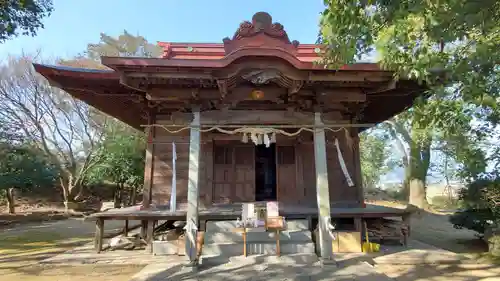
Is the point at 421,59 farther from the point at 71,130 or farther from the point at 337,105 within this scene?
the point at 71,130

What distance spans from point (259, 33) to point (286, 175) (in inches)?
161

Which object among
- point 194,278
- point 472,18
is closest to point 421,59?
point 472,18

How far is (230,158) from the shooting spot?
346 inches

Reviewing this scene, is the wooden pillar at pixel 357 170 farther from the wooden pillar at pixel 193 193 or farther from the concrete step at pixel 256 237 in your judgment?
the wooden pillar at pixel 193 193

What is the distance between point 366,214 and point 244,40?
16.0 feet

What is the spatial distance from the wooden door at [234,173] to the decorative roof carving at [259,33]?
3313mm

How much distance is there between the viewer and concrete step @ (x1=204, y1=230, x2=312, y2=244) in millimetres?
6512

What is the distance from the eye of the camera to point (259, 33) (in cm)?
621

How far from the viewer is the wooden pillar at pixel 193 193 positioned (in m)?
5.74

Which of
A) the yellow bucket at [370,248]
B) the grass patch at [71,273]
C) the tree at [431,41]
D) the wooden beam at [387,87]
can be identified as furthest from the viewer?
the yellow bucket at [370,248]

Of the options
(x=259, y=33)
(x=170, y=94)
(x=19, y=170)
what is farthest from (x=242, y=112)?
(x=19, y=170)

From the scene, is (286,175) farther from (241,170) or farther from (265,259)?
(265,259)

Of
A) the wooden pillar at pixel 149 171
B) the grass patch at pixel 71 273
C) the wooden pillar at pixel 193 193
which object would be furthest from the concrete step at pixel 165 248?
the wooden pillar at pixel 149 171

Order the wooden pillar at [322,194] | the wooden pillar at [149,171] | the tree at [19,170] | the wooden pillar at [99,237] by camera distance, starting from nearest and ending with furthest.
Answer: the wooden pillar at [322,194] → the wooden pillar at [99,237] → the wooden pillar at [149,171] → the tree at [19,170]
